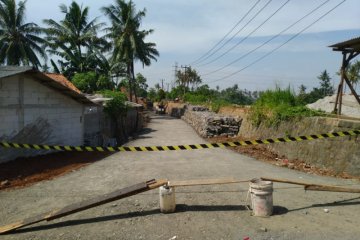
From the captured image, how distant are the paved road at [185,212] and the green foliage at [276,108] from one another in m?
3.71

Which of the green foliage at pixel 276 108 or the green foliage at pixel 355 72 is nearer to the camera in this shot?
the green foliage at pixel 276 108

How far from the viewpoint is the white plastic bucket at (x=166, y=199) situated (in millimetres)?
6750

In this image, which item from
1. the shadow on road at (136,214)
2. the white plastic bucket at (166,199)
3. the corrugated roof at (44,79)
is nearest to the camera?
the shadow on road at (136,214)

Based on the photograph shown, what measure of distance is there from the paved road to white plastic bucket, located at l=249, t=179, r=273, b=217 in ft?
0.48

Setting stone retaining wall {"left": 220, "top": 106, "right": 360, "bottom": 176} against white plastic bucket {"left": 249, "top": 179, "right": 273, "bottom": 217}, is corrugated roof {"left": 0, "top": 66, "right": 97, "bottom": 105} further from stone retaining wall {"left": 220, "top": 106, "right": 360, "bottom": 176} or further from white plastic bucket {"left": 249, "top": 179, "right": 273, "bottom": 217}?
stone retaining wall {"left": 220, "top": 106, "right": 360, "bottom": 176}

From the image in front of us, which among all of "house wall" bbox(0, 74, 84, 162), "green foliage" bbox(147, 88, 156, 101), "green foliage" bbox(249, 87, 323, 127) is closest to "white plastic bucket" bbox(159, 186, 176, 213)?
"house wall" bbox(0, 74, 84, 162)

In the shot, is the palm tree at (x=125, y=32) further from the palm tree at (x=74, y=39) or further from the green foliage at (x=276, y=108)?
the green foliage at (x=276, y=108)

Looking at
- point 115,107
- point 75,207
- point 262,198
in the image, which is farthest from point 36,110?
point 262,198

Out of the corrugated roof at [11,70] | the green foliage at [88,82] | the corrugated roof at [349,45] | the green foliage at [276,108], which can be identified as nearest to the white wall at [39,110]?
the corrugated roof at [11,70]

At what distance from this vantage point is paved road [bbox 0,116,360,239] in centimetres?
592

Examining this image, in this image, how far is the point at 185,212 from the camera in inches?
270

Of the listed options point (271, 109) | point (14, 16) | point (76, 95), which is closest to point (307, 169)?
point (271, 109)

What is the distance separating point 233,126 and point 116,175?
11.7 metres

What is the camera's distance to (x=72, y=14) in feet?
127
